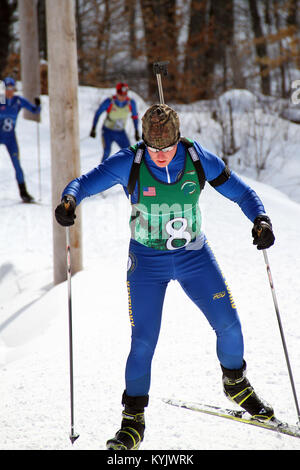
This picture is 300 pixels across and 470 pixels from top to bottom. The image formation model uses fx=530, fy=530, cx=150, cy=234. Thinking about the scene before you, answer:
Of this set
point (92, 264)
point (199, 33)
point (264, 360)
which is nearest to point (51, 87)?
point (92, 264)

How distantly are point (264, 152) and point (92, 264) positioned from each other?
7.95 metres

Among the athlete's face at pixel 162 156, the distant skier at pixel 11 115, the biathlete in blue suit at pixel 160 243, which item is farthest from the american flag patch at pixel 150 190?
the distant skier at pixel 11 115

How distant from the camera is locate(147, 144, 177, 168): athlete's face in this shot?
8.31 feet

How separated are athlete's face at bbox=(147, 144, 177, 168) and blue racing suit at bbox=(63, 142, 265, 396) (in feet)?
0.12

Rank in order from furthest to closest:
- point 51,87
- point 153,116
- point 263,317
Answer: point 51,87
point 263,317
point 153,116

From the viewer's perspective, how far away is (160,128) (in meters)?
2.49

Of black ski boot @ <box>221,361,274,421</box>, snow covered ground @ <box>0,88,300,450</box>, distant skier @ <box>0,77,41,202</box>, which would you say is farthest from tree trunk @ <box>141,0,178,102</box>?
black ski boot @ <box>221,361,274,421</box>

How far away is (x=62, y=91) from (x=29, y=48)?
9.08 meters

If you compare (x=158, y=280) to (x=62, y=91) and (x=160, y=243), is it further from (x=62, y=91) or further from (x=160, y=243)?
(x=62, y=91)

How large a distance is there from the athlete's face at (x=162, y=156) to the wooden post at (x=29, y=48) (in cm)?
1135

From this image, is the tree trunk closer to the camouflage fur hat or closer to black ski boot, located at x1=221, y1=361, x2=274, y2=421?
the camouflage fur hat

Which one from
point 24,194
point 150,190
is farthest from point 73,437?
point 24,194
